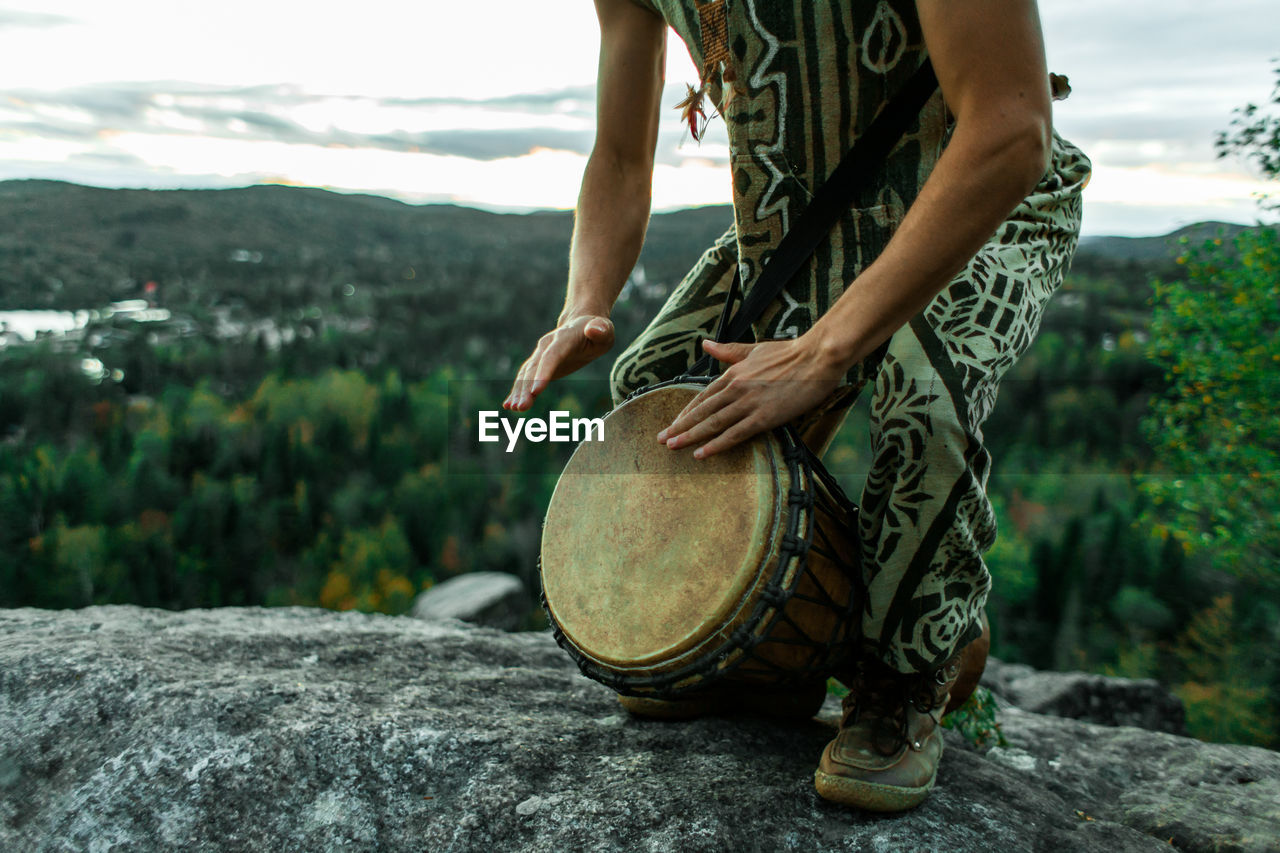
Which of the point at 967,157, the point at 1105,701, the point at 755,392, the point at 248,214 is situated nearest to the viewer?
the point at 967,157

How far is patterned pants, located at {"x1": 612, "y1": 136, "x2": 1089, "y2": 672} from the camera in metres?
1.63

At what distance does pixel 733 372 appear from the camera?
1.64m

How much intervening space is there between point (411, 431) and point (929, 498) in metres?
49.4

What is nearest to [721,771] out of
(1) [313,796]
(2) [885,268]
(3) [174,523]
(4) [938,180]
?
(1) [313,796]

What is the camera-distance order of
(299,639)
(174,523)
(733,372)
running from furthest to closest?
(174,523) → (299,639) → (733,372)

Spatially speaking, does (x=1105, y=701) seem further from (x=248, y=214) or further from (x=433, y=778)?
(x=248, y=214)

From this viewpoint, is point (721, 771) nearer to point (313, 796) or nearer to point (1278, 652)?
point (313, 796)

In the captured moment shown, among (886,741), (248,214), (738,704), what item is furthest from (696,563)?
(248,214)

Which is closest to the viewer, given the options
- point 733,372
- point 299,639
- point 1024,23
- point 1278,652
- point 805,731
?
point 1024,23

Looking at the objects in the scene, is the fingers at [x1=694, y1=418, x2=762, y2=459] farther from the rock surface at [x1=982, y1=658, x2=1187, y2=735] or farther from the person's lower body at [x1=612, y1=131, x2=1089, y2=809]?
the rock surface at [x1=982, y1=658, x2=1187, y2=735]

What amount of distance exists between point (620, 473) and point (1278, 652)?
379 inches

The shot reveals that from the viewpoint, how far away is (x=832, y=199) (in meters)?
1.81

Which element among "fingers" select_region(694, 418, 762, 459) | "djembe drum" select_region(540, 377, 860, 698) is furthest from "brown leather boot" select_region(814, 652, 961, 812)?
"fingers" select_region(694, 418, 762, 459)

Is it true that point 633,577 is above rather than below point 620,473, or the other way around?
below
